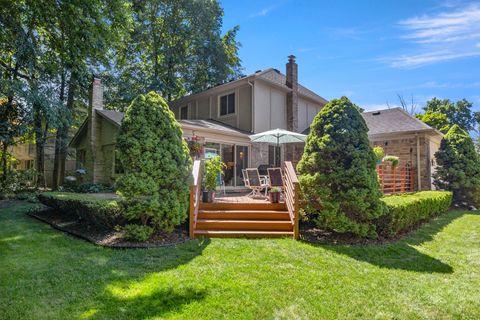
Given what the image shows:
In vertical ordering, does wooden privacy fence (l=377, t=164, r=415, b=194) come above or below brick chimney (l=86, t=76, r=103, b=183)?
below

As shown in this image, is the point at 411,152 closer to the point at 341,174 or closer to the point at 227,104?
the point at 341,174

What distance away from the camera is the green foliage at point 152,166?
515cm

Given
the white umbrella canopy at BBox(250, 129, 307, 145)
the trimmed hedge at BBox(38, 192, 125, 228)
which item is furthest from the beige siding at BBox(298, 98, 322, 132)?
the trimmed hedge at BBox(38, 192, 125, 228)

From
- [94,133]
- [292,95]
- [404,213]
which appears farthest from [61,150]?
[404,213]

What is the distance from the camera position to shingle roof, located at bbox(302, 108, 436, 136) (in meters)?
12.3

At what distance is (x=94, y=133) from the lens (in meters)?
12.4

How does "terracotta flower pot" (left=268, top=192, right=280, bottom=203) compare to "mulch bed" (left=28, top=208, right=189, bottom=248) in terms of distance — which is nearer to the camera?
"mulch bed" (left=28, top=208, right=189, bottom=248)

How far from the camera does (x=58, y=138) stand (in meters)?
14.5

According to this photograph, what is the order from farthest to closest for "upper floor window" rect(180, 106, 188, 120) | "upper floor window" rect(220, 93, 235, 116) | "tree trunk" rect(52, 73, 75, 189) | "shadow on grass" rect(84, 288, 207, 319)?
"upper floor window" rect(180, 106, 188, 120), "upper floor window" rect(220, 93, 235, 116), "tree trunk" rect(52, 73, 75, 189), "shadow on grass" rect(84, 288, 207, 319)

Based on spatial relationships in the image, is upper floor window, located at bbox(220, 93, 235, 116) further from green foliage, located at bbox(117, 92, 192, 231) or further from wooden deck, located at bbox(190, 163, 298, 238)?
green foliage, located at bbox(117, 92, 192, 231)

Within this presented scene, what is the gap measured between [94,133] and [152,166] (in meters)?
8.63

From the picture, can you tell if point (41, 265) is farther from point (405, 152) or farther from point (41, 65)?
point (405, 152)

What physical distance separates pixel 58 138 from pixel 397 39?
1758cm

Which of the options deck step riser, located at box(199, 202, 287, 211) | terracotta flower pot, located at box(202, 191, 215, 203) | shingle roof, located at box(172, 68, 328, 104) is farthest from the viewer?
shingle roof, located at box(172, 68, 328, 104)
